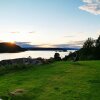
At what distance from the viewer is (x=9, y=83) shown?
20000mm

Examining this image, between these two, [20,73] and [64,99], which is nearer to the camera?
[64,99]

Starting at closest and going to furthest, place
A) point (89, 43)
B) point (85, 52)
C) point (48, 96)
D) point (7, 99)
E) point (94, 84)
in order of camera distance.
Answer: point (7, 99) → point (48, 96) → point (94, 84) → point (85, 52) → point (89, 43)

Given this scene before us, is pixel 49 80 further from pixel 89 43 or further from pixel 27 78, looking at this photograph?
pixel 89 43

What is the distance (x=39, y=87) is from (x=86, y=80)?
14.8 feet

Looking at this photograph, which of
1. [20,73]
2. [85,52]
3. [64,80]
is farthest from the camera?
[85,52]

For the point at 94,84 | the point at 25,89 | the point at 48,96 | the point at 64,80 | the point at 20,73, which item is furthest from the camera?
the point at 20,73

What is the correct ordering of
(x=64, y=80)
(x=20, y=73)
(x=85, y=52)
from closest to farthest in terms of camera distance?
1. (x=64, y=80)
2. (x=20, y=73)
3. (x=85, y=52)

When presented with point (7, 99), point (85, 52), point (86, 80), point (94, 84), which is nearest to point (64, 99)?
point (7, 99)

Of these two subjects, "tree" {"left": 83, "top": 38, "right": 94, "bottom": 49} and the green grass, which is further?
"tree" {"left": 83, "top": 38, "right": 94, "bottom": 49}

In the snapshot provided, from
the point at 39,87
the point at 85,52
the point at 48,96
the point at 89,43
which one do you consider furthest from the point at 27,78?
the point at 89,43

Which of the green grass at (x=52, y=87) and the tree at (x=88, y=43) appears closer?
the green grass at (x=52, y=87)

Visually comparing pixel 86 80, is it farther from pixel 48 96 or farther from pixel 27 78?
pixel 48 96

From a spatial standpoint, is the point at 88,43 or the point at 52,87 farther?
the point at 88,43

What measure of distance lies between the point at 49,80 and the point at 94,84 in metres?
3.13
